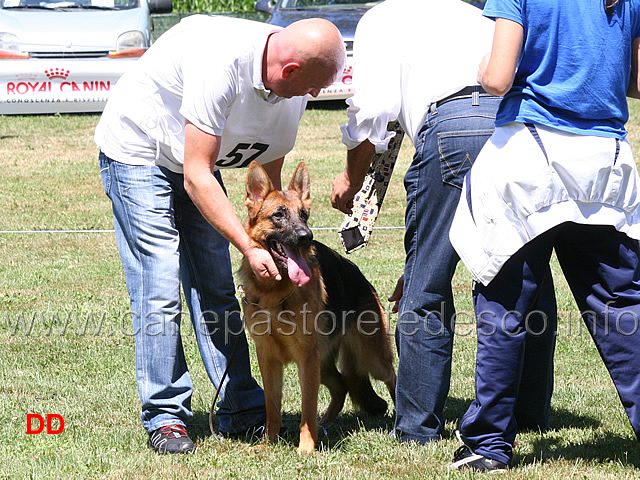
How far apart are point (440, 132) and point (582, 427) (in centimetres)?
182

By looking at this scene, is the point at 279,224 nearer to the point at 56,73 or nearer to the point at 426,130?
the point at 426,130

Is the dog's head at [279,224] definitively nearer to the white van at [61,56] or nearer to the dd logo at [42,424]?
the dd logo at [42,424]

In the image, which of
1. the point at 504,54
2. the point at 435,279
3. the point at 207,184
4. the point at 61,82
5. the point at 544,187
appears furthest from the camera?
the point at 61,82

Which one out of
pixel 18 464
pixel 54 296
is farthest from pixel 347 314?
pixel 54 296

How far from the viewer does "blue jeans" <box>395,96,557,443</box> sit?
3635 millimetres

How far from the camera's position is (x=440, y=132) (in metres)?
3.64

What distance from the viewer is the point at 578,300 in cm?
355

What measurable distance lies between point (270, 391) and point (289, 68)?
1641mm

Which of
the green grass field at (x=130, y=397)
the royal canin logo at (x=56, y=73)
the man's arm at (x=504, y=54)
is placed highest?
the man's arm at (x=504, y=54)

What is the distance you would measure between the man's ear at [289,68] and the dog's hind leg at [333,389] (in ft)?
5.79

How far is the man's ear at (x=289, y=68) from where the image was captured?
3.63 meters

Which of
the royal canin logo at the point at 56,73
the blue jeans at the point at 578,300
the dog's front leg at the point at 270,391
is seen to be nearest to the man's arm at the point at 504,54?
the blue jeans at the point at 578,300

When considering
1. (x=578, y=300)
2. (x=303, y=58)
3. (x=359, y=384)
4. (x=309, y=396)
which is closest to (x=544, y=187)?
(x=578, y=300)

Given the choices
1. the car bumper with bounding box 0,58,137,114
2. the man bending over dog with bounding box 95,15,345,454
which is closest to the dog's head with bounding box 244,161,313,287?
the man bending over dog with bounding box 95,15,345,454
